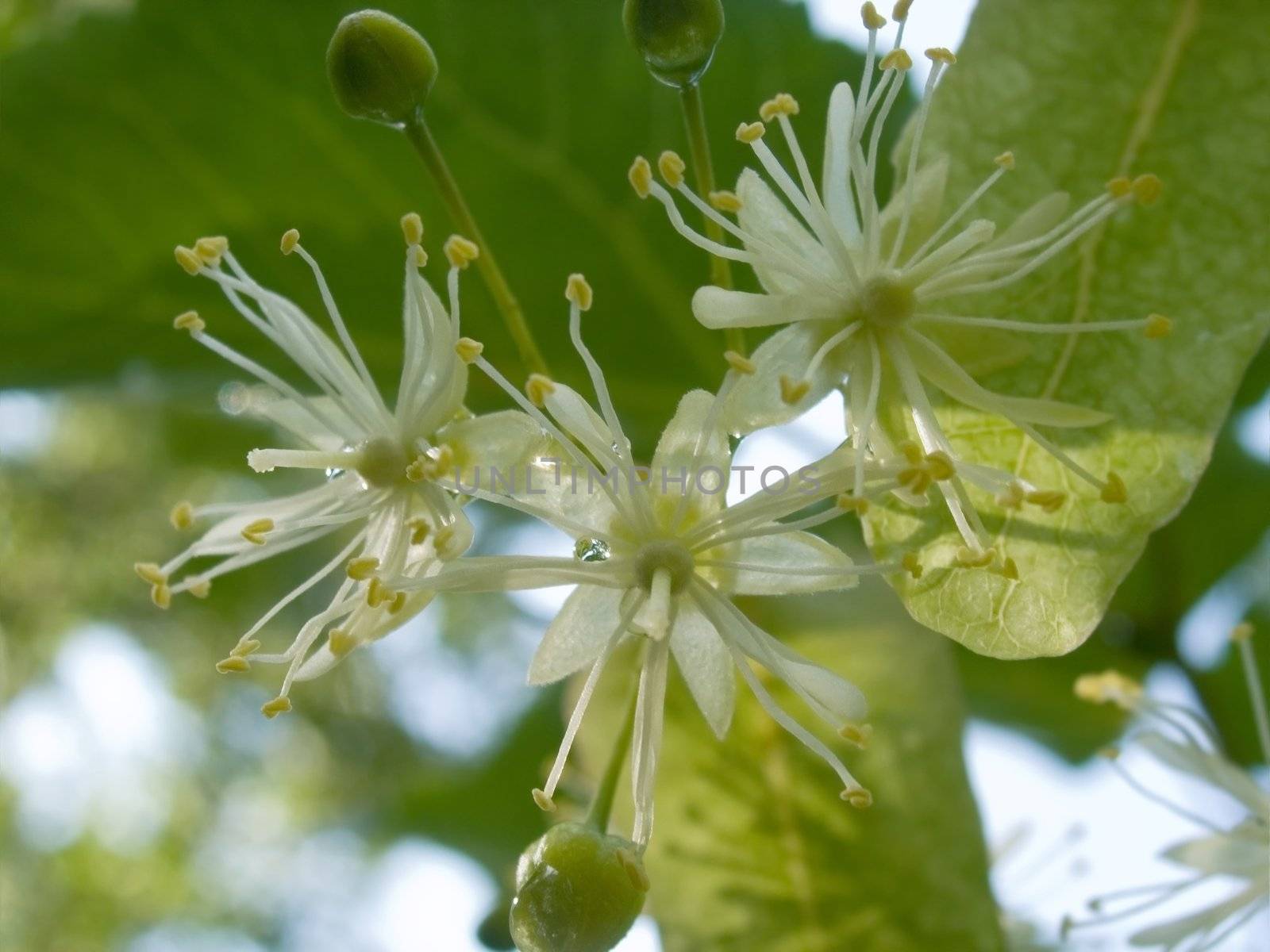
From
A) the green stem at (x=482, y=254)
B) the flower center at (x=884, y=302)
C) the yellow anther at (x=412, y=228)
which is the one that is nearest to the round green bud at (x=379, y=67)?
the green stem at (x=482, y=254)

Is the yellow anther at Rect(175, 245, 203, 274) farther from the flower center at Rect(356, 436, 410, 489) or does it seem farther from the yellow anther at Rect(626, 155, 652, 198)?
the yellow anther at Rect(626, 155, 652, 198)

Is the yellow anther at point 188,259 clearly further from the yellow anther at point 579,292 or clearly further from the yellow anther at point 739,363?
the yellow anther at point 739,363

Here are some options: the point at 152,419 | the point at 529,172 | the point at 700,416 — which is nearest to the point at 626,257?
the point at 529,172

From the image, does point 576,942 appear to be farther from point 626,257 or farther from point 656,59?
point 626,257

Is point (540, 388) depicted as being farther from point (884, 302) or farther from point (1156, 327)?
point (1156, 327)

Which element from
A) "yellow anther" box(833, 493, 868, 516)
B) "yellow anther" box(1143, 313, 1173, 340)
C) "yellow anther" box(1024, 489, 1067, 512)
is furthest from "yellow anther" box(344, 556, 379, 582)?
"yellow anther" box(1143, 313, 1173, 340)
